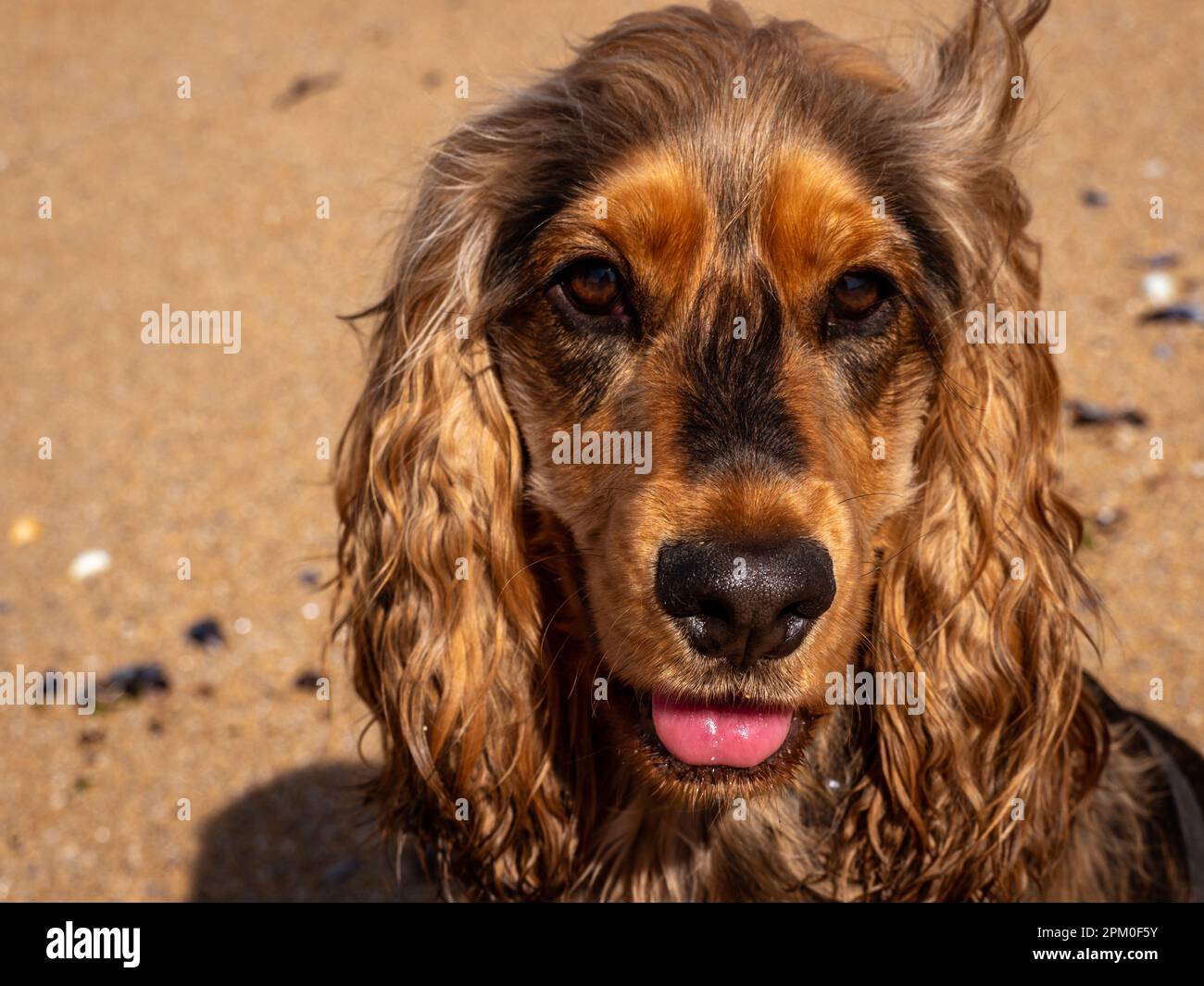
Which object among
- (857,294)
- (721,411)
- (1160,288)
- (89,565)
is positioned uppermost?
(1160,288)

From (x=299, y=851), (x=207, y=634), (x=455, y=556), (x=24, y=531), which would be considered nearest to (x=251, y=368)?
(x=24, y=531)

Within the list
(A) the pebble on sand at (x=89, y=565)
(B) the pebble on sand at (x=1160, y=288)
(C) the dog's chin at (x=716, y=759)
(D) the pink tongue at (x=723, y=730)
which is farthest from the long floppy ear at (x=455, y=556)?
(B) the pebble on sand at (x=1160, y=288)

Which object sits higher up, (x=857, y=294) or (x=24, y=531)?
(x=857, y=294)

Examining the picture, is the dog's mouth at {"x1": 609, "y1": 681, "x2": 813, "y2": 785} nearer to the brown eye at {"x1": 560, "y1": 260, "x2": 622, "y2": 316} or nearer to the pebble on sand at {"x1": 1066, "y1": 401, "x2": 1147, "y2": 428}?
the brown eye at {"x1": 560, "y1": 260, "x2": 622, "y2": 316}

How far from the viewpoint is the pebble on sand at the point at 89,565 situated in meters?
6.42

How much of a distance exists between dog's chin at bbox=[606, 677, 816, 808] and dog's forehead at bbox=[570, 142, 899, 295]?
1.00m

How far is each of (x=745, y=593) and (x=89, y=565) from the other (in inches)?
192

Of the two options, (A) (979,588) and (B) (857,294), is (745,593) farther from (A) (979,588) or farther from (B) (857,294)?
(A) (979,588)

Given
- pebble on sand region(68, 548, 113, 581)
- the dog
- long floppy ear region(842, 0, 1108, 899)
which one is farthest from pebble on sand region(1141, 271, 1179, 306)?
pebble on sand region(68, 548, 113, 581)

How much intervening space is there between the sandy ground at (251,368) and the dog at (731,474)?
→ 73 cm

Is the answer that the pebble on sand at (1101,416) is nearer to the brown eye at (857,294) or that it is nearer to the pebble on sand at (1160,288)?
the pebble on sand at (1160,288)

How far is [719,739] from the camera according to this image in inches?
114

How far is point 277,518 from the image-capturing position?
674 cm
